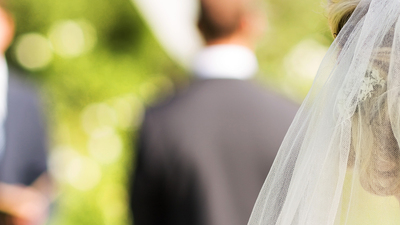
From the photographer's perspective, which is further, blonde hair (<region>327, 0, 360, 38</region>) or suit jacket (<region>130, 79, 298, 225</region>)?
suit jacket (<region>130, 79, 298, 225</region>)

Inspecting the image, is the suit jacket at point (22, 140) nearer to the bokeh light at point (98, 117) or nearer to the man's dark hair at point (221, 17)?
the man's dark hair at point (221, 17)

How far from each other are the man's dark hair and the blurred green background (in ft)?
13.9

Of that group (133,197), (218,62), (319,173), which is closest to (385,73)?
(319,173)

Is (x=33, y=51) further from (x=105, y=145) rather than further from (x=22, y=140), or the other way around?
(x=22, y=140)

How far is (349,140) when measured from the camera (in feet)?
3.64

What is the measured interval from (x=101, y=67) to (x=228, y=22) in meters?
5.15

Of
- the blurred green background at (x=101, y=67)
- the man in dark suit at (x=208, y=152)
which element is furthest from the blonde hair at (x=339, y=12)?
the blurred green background at (x=101, y=67)

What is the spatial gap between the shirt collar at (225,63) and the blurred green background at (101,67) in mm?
4253

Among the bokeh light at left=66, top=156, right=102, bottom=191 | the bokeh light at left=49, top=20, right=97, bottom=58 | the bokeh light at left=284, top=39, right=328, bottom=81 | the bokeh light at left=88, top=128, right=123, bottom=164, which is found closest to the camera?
the bokeh light at left=66, top=156, right=102, bottom=191

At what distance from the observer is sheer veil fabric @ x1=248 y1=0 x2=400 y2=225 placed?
1036 millimetres

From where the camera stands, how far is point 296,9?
7.01 metres

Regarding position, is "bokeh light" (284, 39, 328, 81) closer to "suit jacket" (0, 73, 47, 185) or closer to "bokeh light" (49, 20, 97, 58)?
"bokeh light" (49, 20, 97, 58)

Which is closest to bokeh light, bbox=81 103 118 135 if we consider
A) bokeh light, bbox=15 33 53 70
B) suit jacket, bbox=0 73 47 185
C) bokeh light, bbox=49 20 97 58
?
bokeh light, bbox=49 20 97 58

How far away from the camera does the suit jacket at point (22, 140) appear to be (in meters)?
2.80
